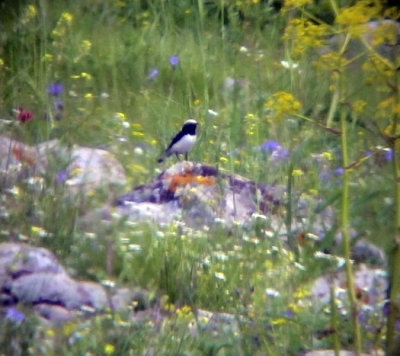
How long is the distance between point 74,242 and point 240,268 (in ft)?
2.33

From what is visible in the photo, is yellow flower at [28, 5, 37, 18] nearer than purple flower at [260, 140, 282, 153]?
No

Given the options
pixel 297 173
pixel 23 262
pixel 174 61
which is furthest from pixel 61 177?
pixel 174 61

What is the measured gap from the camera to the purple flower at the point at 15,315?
3.67 m

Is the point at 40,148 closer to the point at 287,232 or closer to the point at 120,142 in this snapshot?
the point at 120,142

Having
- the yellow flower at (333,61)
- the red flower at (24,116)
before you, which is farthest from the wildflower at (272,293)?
the red flower at (24,116)

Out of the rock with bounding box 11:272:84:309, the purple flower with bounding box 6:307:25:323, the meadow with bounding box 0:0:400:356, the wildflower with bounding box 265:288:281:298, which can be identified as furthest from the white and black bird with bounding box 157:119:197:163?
the purple flower with bounding box 6:307:25:323

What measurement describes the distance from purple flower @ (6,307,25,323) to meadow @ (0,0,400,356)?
31 mm

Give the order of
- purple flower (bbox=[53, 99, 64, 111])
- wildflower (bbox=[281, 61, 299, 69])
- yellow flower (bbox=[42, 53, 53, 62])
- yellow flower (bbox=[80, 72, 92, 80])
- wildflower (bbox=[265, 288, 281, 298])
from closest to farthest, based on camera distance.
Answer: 1. wildflower (bbox=[265, 288, 281, 298])
2. purple flower (bbox=[53, 99, 64, 111])
3. yellow flower (bbox=[42, 53, 53, 62])
4. yellow flower (bbox=[80, 72, 92, 80])
5. wildflower (bbox=[281, 61, 299, 69])

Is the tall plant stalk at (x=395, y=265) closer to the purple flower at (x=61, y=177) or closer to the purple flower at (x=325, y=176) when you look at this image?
the purple flower at (x=61, y=177)

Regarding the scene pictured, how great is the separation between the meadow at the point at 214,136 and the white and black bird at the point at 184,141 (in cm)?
16

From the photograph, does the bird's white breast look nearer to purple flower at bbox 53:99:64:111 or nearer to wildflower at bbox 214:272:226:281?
purple flower at bbox 53:99:64:111

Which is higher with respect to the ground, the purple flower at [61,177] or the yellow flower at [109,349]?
the yellow flower at [109,349]

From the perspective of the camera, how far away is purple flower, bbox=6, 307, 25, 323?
367 centimetres

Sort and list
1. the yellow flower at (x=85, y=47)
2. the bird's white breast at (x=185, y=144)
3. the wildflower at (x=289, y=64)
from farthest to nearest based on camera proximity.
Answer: the yellow flower at (x=85, y=47) < the wildflower at (x=289, y=64) < the bird's white breast at (x=185, y=144)
